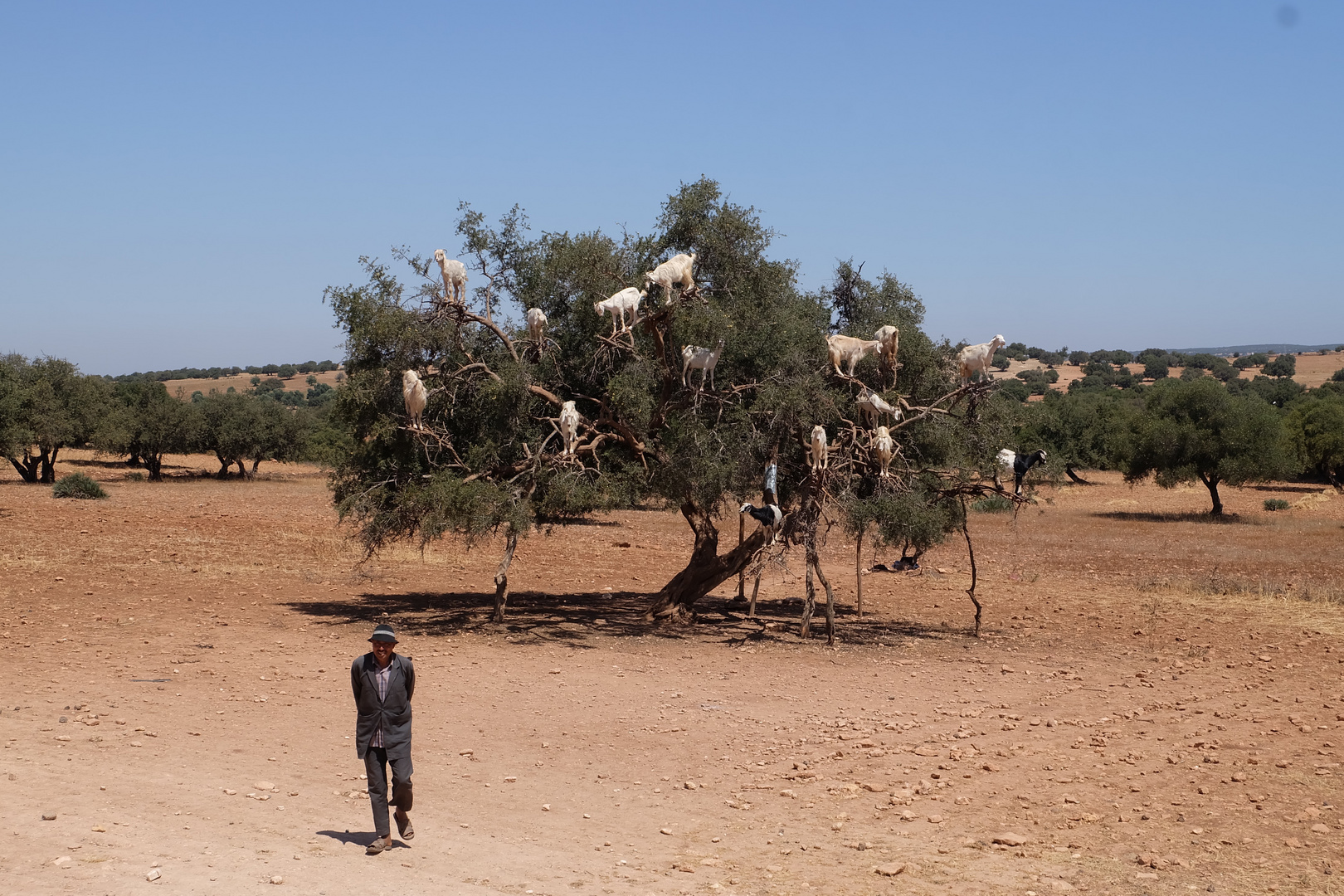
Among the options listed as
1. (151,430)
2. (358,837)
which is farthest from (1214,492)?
(151,430)

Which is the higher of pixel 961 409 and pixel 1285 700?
pixel 961 409

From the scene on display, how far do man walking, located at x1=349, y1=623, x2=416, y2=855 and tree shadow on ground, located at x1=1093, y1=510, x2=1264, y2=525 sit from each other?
123 ft

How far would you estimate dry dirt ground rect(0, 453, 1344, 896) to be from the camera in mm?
7293

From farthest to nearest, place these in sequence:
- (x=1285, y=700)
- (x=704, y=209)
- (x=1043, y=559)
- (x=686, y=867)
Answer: (x=1043, y=559) → (x=704, y=209) → (x=1285, y=700) → (x=686, y=867)

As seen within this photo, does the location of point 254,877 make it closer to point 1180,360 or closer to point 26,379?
point 26,379

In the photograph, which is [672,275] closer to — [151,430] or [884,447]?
[884,447]

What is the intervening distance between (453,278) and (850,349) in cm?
560

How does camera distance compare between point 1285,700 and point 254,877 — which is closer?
point 254,877

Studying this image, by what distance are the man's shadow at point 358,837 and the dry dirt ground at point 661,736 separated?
0.10 ft

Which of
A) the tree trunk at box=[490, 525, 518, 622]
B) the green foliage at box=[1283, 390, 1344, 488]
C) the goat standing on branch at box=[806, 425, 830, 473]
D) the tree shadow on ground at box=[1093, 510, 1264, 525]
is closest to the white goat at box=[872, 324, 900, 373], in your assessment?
the goat standing on branch at box=[806, 425, 830, 473]

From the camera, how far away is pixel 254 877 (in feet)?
21.3

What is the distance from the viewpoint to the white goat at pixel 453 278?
15.2m

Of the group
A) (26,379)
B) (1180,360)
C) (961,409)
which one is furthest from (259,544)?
(1180,360)

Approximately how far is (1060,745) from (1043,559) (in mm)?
18546
